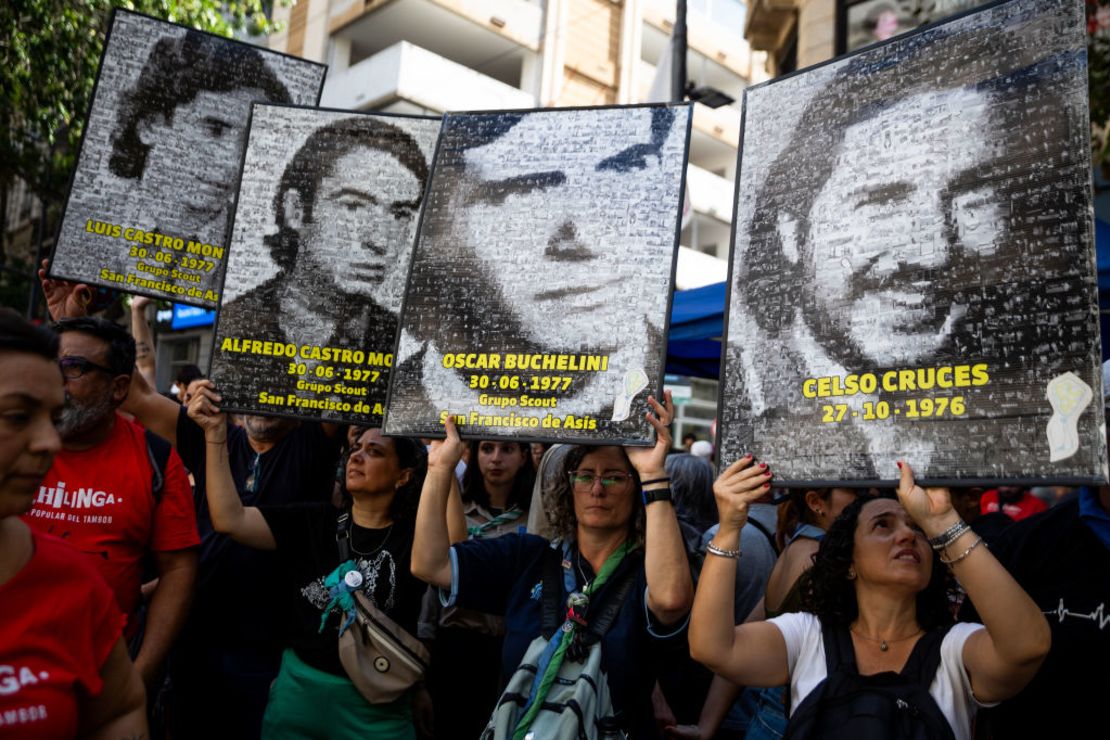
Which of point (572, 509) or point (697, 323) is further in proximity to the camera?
point (697, 323)

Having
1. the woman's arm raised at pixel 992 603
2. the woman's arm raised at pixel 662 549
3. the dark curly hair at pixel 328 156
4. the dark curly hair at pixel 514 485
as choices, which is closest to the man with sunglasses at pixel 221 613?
the dark curly hair at pixel 514 485

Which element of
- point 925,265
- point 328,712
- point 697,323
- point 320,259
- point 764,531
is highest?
point 697,323

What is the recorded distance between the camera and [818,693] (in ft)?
7.55

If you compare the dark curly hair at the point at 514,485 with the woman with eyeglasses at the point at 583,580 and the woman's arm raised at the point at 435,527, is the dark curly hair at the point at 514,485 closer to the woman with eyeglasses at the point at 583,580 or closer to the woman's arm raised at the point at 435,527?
the woman with eyeglasses at the point at 583,580

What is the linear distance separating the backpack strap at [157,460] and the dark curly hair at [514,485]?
4.65ft

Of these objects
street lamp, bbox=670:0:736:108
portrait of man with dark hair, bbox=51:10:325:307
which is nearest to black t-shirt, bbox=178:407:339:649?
portrait of man with dark hair, bbox=51:10:325:307

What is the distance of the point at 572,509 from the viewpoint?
122 inches

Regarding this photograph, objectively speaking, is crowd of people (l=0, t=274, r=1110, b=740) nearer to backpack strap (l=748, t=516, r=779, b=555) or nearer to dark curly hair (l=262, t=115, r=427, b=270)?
backpack strap (l=748, t=516, r=779, b=555)

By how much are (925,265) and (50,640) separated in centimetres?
209

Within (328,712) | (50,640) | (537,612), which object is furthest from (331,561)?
(50,640)

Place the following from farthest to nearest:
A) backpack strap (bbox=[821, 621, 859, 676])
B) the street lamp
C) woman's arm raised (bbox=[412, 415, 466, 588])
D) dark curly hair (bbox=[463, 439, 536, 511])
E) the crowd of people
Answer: the street lamp, dark curly hair (bbox=[463, 439, 536, 511]), woman's arm raised (bbox=[412, 415, 466, 588]), backpack strap (bbox=[821, 621, 859, 676]), the crowd of people

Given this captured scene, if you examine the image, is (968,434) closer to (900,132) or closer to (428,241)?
(900,132)

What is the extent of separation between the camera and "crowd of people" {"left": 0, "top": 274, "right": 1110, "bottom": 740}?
188cm

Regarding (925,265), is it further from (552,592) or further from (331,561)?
(331,561)
